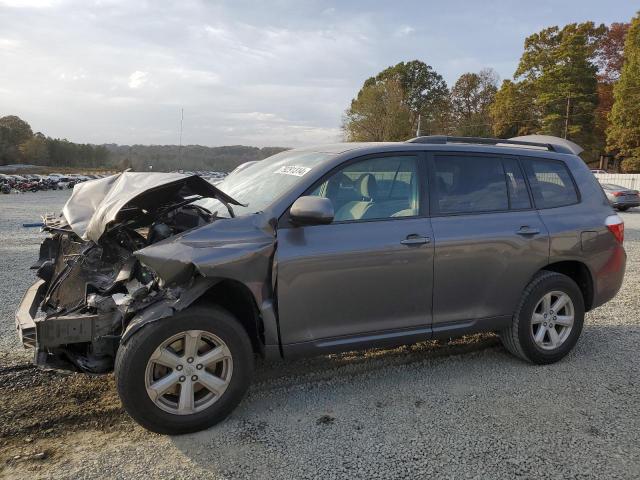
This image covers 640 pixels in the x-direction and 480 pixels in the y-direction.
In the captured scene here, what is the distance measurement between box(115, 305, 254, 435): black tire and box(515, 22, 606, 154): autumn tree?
50590mm

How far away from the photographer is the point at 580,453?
114 inches

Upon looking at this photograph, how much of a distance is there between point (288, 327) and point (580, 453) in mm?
1888

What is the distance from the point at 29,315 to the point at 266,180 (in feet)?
6.05

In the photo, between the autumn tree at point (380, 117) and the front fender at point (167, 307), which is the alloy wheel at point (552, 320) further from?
the autumn tree at point (380, 117)

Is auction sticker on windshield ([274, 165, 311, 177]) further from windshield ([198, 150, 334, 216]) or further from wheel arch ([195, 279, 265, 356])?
wheel arch ([195, 279, 265, 356])

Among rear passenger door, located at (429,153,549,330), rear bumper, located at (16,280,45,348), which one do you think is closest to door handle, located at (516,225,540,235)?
rear passenger door, located at (429,153,549,330)

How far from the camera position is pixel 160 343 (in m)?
2.84

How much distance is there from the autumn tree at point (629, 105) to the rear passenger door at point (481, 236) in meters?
41.4

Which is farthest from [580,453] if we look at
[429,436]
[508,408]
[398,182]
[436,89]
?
[436,89]

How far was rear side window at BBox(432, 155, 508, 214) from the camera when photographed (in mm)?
3701

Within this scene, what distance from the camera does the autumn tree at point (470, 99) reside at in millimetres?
62944

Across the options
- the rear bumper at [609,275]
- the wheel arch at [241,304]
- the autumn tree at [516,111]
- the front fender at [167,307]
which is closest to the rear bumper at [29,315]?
the front fender at [167,307]

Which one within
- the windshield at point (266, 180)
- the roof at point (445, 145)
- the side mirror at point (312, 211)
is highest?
the roof at point (445, 145)

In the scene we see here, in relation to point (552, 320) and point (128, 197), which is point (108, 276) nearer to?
point (128, 197)
